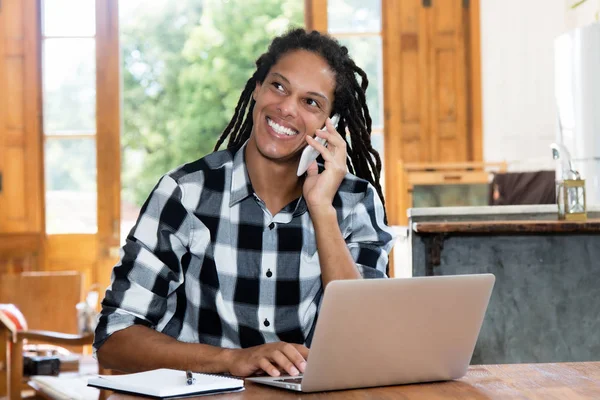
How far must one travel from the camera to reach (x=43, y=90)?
20.0 ft

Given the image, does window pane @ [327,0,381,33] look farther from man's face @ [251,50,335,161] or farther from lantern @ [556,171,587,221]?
man's face @ [251,50,335,161]

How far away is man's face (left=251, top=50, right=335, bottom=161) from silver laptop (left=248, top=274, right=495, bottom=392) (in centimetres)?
68

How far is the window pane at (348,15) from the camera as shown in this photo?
20.4 ft

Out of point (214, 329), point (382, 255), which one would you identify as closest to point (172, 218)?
point (214, 329)

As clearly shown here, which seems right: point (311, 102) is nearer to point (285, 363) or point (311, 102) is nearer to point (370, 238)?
point (370, 238)

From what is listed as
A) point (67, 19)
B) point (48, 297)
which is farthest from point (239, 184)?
point (67, 19)

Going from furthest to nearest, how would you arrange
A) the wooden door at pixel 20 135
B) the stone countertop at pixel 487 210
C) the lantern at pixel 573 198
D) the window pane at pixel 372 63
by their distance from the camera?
the window pane at pixel 372 63 < the wooden door at pixel 20 135 < the stone countertop at pixel 487 210 < the lantern at pixel 573 198

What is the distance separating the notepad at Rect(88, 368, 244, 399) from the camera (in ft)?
4.10

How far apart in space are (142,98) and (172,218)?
11.7 metres

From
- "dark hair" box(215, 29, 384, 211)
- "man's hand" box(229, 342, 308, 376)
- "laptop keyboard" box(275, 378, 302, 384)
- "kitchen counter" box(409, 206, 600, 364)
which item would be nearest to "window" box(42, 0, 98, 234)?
"kitchen counter" box(409, 206, 600, 364)

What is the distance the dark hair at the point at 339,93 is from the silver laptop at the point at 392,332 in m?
0.77

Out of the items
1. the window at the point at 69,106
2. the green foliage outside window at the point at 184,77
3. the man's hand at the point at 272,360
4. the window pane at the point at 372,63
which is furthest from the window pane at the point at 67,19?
the green foliage outside window at the point at 184,77

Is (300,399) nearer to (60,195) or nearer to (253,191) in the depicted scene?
(253,191)

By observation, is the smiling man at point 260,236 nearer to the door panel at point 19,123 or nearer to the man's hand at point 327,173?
the man's hand at point 327,173
